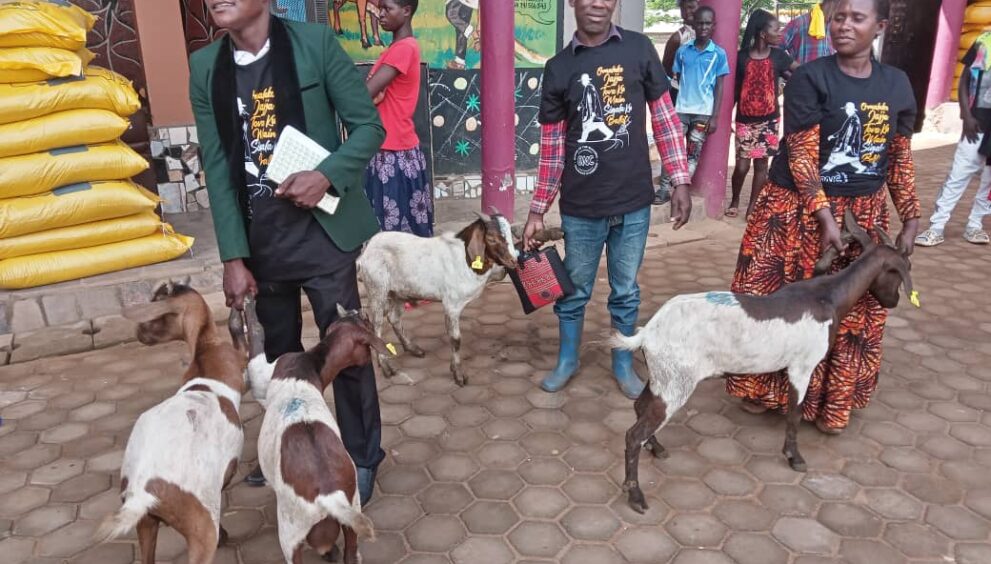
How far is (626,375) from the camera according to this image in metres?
4.47

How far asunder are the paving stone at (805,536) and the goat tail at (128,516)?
2.54 m

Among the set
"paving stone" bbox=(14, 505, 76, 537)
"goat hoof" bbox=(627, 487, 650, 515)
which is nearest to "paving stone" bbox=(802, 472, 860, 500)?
"goat hoof" bbox=(627, 487, 650, 515)

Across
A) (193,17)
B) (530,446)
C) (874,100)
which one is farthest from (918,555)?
(193,17)

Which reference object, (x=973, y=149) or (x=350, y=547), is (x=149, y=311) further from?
(x=973, y=149)

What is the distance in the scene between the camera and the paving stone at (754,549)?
3061 millimetres

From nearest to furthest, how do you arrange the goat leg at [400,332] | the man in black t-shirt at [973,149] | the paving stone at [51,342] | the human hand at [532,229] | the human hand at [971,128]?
1. the human hand at [532,229]
2. the goat leg at [400,332]
3. the paving stone at [51,342]
4. the man in black t-shirt at [973,149]
5. the human hand at [971,128]

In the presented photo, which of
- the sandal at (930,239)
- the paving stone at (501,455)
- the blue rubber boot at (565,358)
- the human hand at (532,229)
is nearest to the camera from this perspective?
the paving stone at (501,455)

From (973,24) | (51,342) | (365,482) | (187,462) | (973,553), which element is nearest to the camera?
(187,462)

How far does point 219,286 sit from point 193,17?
3.25m

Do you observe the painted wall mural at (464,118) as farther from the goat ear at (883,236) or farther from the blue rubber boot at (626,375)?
the goat ear at (883,236)

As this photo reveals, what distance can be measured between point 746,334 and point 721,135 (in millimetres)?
5097

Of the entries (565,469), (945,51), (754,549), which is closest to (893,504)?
(754,549)

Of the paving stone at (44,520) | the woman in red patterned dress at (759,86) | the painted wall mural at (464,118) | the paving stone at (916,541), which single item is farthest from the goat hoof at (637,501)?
the painted wall mural at (464,118)

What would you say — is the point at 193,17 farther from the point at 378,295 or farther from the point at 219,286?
the point at 378,295
